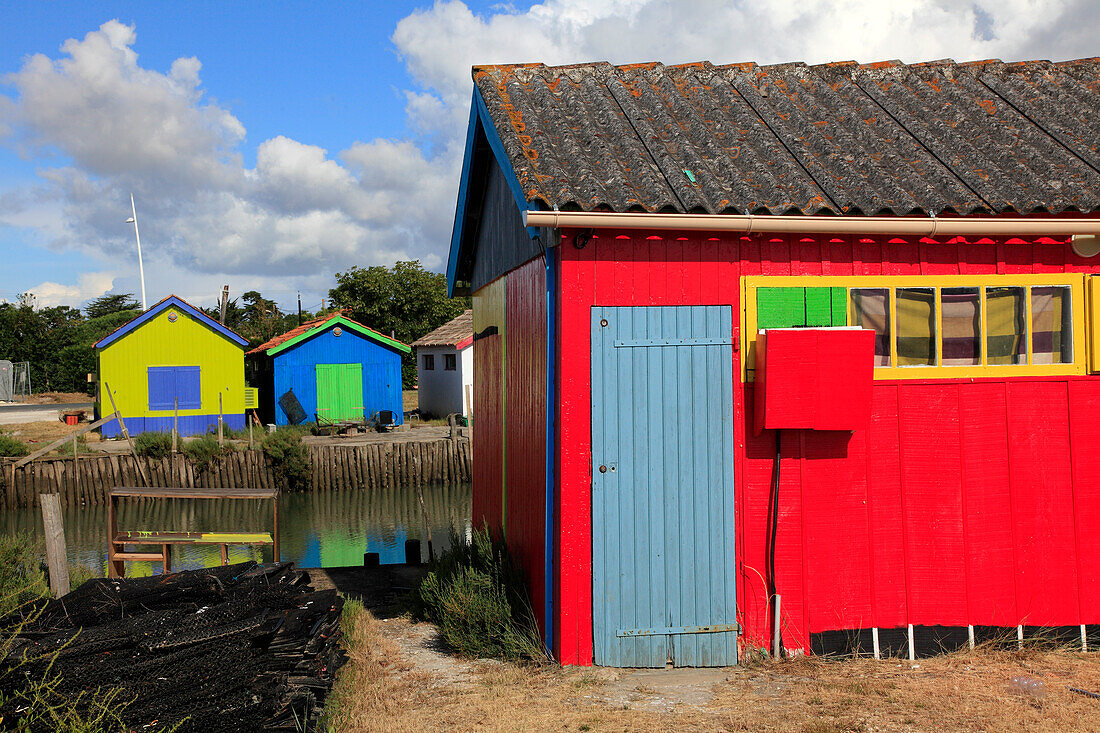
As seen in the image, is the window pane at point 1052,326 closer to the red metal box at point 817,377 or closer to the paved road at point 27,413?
the red metal box at point 817,377

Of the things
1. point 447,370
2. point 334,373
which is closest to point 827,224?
point 334,373

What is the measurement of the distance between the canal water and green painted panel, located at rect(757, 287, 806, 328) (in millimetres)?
9902

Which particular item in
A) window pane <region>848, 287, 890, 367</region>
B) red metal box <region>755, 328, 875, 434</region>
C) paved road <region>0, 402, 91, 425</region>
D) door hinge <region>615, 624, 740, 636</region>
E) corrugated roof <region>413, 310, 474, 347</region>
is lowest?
door hinge <region>615, 624, 740, 636</region>

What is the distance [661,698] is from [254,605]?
2950mm

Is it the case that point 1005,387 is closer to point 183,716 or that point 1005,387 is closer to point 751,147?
point 751,147

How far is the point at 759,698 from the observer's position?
5.90 meters

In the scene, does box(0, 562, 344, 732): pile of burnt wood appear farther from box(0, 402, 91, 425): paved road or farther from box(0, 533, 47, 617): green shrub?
box(0, 402, 91, 425): paved road

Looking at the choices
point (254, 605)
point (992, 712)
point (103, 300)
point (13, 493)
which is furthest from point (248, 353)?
point (103, 300)

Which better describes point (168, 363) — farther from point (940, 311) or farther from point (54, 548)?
point (940, 311)

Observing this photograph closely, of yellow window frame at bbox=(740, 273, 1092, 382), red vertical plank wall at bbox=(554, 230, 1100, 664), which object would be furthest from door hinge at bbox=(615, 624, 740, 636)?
yellow window frame at bbox=(740, 273, 1092, 382)

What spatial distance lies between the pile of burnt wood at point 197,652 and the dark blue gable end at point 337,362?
79.5ft

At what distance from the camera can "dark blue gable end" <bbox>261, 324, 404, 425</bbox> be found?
3070 centimetres

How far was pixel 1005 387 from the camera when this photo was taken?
6871 millimetres

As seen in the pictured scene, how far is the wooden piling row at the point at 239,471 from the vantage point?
21.3 m
